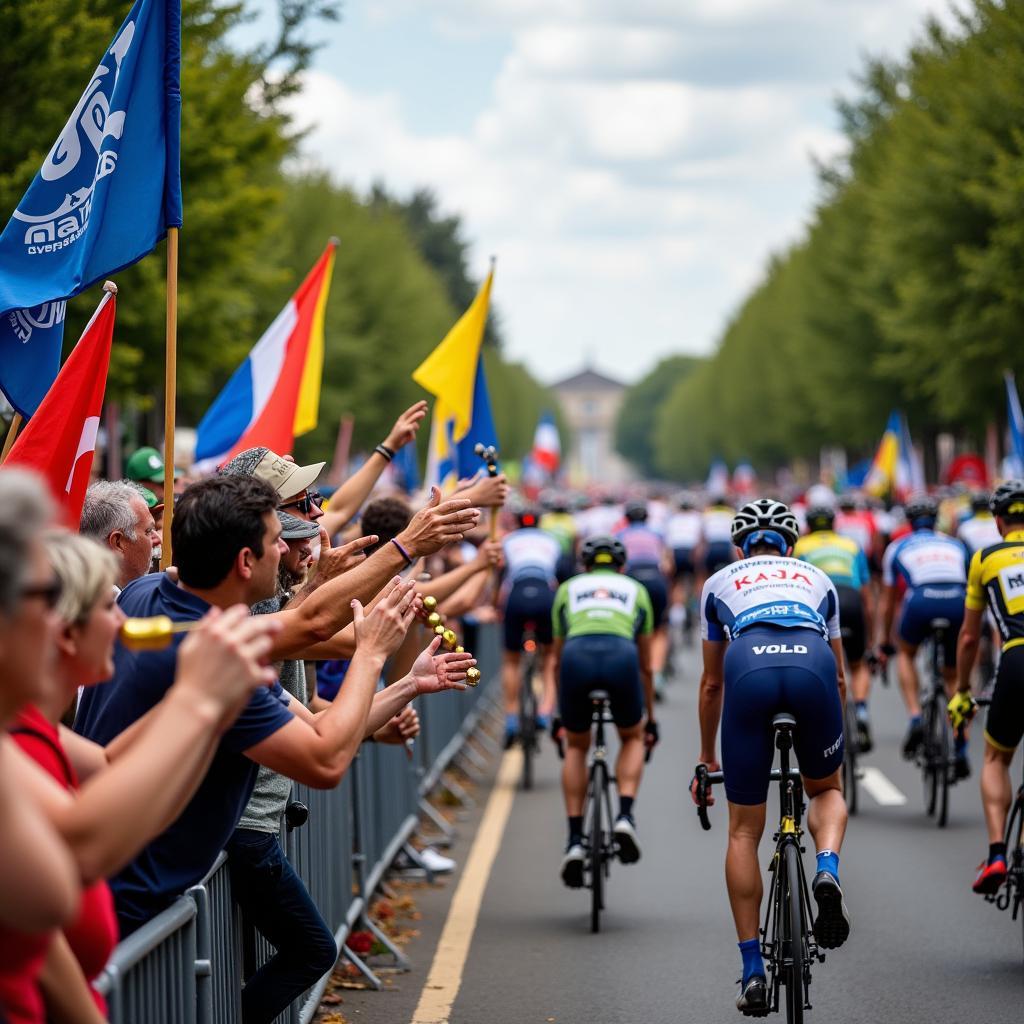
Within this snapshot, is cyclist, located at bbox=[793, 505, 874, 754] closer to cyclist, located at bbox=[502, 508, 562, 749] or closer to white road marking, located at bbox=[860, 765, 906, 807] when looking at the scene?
white road marking, located at bbox=[860, 765, 906, 807]

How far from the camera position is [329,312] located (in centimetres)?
4619

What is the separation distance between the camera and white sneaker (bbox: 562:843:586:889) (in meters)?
8.98

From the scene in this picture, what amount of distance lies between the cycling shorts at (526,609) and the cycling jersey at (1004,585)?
674 centimetres

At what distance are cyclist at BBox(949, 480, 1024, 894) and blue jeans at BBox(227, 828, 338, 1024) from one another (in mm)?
3651

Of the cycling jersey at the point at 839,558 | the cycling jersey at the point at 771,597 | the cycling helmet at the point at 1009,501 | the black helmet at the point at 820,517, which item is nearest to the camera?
the cycling jersey at the point at 771,597

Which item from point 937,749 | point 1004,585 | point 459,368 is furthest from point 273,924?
point 937,749

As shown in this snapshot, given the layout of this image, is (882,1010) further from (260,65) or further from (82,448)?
(260,65)

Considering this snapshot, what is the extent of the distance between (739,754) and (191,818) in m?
2.84

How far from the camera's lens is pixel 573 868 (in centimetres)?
898

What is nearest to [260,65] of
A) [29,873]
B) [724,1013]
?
[724,1013]

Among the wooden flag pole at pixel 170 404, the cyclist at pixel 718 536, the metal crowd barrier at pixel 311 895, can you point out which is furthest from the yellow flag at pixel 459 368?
the cyclist at pixel 718 536

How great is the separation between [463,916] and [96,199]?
4077 mm

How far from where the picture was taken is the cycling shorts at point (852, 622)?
44.3 feet

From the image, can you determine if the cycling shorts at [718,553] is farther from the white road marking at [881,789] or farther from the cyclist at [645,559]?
the white road marking at [881,789]
